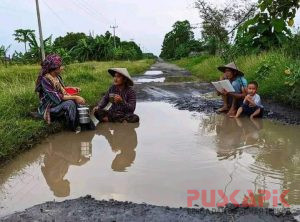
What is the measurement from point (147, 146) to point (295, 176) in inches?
86.7

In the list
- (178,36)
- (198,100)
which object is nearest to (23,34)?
(198,100)

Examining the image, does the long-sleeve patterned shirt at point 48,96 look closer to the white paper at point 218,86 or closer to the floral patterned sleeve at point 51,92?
the floral patterned sleeve at point 51,92

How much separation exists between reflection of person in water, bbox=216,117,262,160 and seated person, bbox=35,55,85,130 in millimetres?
2428

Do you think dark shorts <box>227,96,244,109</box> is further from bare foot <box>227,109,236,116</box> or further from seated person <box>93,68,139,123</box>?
seated person <box>93,68,139,123</box>

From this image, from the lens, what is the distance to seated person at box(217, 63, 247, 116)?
7730 mm

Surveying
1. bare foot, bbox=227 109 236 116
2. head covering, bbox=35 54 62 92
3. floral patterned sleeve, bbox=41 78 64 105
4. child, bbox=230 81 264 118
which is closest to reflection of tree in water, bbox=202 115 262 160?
bare foot, bbox=227 109 236 116

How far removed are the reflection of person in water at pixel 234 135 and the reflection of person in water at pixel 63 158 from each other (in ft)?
6.16

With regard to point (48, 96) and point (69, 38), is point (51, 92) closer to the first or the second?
point (48, 96)

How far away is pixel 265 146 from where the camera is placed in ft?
18.4

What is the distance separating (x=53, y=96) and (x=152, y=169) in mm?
2628

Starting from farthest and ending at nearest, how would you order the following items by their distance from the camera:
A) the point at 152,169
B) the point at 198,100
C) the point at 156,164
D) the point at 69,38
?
1. the point at 69,38
2. the point at 198,100
3. the point at 156,164
4. the point at 152,169

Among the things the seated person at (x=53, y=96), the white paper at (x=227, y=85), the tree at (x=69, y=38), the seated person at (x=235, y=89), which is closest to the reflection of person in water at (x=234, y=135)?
the seated person at (x=235, y=89)

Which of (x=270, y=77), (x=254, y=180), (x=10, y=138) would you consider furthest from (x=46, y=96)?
(x=270, y=77)

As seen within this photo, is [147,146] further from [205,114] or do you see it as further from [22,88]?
[22,88]
